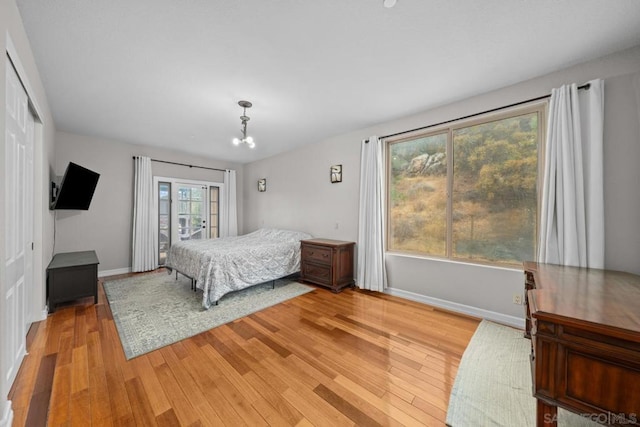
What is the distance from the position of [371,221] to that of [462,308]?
1536 millimetres

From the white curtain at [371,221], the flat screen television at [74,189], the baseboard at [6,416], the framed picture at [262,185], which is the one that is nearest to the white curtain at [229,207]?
the framed picture at [262,185]

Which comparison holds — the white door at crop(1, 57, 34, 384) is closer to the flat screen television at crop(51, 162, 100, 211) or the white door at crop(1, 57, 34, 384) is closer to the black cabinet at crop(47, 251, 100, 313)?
the black cabinet at crop(47, 251, 100, 313)

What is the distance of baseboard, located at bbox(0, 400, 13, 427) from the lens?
1219 mm

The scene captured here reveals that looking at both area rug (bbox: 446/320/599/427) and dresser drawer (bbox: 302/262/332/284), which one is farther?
dresser drawer (bbox: 302/262/332/284)

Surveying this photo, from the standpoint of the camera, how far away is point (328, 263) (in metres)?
3.59

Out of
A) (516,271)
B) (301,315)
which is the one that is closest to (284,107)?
(301,315)

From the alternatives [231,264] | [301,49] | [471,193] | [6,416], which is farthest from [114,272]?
[471,193]

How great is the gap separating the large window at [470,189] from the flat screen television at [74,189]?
170 inches

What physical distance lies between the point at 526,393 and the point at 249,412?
180 centimetres

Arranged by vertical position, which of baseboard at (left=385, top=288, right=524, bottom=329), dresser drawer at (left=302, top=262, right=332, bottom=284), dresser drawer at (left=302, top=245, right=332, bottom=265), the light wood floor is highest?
dresser drawer at (left=302, top=245, right=332, bottom=265)

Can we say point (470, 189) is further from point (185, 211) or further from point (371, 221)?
point (185, 211)

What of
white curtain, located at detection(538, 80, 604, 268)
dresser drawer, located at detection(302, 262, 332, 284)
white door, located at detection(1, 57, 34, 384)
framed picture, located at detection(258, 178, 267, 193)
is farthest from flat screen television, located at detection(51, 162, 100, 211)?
white curtain, located at detection(538, 80, 604, 268)

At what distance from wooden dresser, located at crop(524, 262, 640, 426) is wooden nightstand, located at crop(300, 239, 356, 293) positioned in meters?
2.52

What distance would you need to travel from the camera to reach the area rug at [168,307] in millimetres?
2264
